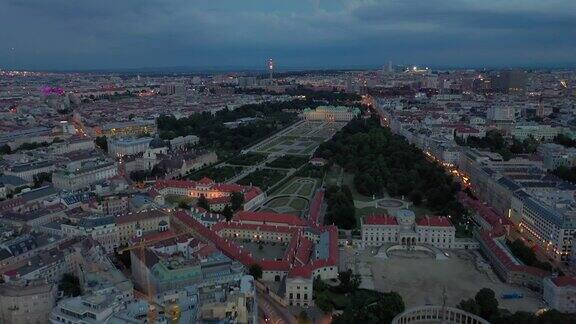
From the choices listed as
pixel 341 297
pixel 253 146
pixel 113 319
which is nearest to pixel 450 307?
pixel 341 297

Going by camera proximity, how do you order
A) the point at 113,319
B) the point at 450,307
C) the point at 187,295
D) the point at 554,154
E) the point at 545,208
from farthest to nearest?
the point at 554,154 < the point at 545,208 < the point at 450,307 < the point at 187,295 < the point at 113,319

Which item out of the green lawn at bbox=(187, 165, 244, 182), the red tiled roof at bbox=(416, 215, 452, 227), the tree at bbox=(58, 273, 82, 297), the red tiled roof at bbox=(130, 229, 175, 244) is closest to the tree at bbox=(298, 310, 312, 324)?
the tree at bbox=(58, 273, 82, 297)

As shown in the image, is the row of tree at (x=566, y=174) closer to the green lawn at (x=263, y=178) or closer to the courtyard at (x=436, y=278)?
the courtyard at (x=436, y=278)

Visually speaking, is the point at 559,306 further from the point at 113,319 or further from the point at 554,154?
the point at 554,154

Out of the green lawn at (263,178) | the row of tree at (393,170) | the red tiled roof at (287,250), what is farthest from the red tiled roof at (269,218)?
the row of tree at (393,170)

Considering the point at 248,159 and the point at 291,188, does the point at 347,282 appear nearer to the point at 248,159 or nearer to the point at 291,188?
the point at 291,188

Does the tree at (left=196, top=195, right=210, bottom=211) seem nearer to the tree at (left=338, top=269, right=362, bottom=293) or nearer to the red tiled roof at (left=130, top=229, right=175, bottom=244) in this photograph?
the red tiled roof at (left=130, top=229, right=175, bottom=244)
